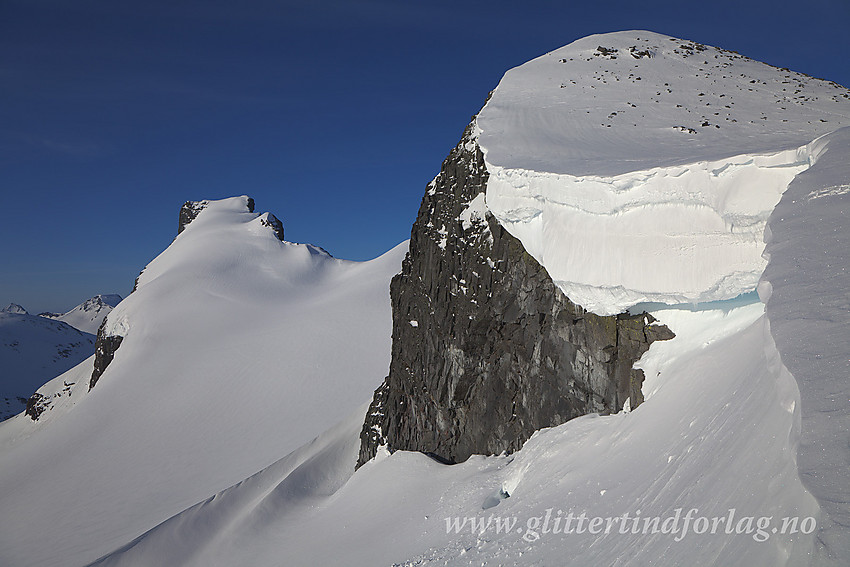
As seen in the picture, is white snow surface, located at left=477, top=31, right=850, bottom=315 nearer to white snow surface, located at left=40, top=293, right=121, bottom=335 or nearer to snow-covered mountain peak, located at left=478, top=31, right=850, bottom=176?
snow-covered mountain peak, located at left=478, top=31, right=850, bottom=176

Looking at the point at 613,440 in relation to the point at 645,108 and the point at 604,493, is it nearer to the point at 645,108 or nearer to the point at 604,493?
the point at 604,493

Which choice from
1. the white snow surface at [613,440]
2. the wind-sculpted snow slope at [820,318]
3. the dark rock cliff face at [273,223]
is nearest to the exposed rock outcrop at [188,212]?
the dark rock cliff face at [273,223]

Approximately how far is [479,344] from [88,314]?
205 meters

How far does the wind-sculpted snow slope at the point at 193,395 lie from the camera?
22672 millimetres

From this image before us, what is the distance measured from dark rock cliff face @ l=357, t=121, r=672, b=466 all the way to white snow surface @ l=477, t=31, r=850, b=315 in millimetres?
850

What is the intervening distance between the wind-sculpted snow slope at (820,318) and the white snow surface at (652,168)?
5.33 feet

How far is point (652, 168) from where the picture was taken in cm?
760

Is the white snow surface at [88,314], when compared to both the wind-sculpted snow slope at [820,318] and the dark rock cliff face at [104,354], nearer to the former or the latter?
the dark rock cliff face at [104,354]

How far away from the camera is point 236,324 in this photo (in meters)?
38.6

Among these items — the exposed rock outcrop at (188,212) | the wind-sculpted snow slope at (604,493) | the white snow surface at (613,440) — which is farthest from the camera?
the exposed rock outcrop at (188,212)

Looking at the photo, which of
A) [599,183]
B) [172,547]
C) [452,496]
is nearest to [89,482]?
[172,547]

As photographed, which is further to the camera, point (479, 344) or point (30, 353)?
point (30, 353)

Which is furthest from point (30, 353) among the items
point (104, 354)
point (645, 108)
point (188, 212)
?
point (645, 108)

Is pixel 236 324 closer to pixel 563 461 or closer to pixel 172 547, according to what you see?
pixel 172 547
